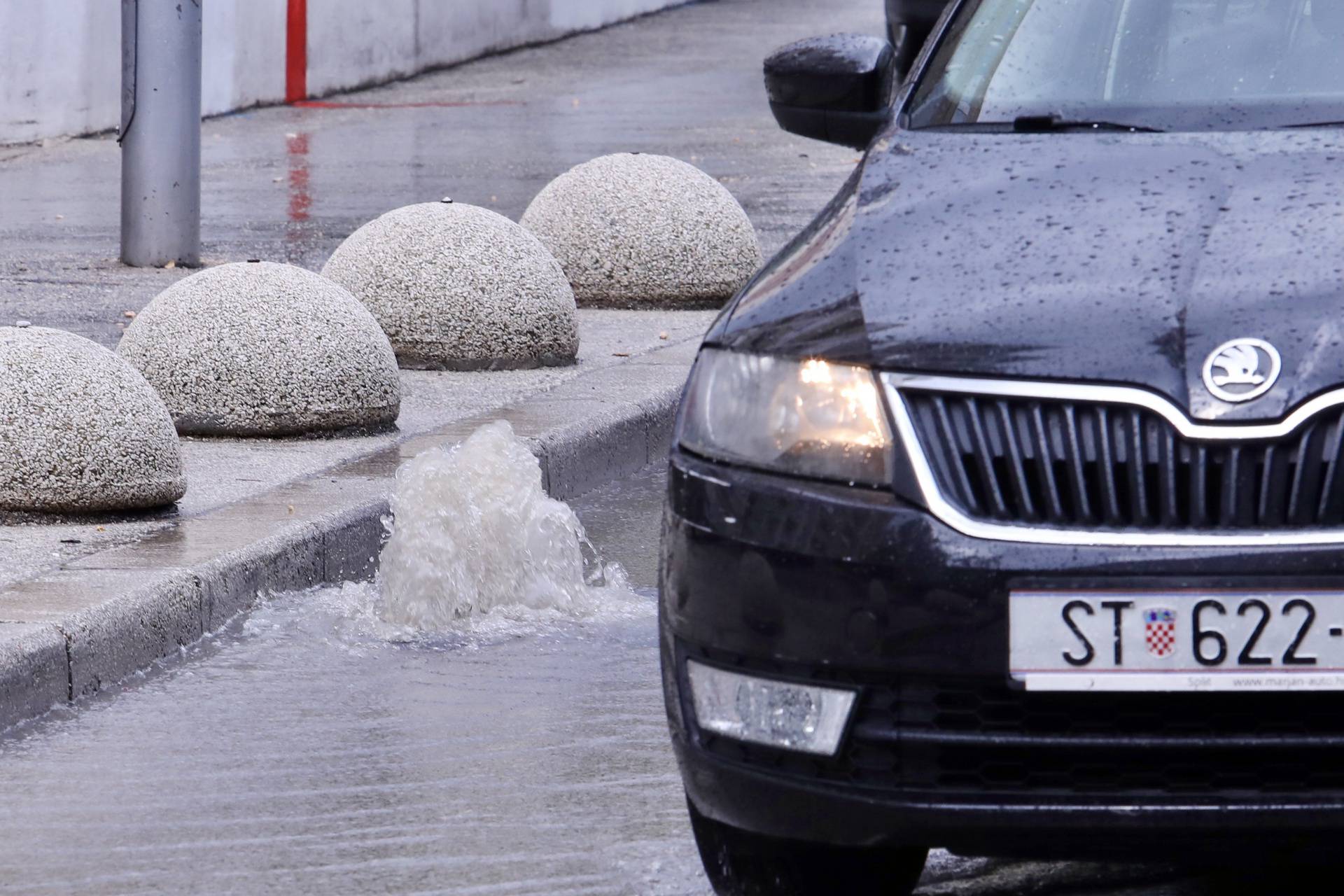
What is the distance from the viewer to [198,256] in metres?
10.8

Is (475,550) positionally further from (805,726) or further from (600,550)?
(805,726)

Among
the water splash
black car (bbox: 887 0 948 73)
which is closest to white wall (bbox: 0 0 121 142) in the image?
black car (bbox: 887 0 948 73)

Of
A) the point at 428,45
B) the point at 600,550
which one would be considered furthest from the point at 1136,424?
the point at 428,45

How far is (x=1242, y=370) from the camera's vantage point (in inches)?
119

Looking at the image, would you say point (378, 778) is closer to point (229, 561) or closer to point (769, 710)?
→ point (229, 561)

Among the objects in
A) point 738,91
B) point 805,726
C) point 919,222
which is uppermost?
point 919,222

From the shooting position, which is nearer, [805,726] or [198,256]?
[805,726]

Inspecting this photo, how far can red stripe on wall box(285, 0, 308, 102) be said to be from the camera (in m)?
20.6

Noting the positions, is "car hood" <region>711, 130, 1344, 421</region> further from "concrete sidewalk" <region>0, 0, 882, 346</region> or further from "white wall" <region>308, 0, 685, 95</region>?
"white wall" <region>308, 0, 685, 95</region>

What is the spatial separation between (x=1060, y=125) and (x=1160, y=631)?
131 cm

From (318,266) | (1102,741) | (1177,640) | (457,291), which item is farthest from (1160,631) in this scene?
(318,266)

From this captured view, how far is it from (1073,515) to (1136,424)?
0.13m

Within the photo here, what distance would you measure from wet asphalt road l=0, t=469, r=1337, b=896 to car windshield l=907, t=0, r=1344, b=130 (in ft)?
4.04

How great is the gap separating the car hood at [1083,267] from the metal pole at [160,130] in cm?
695
